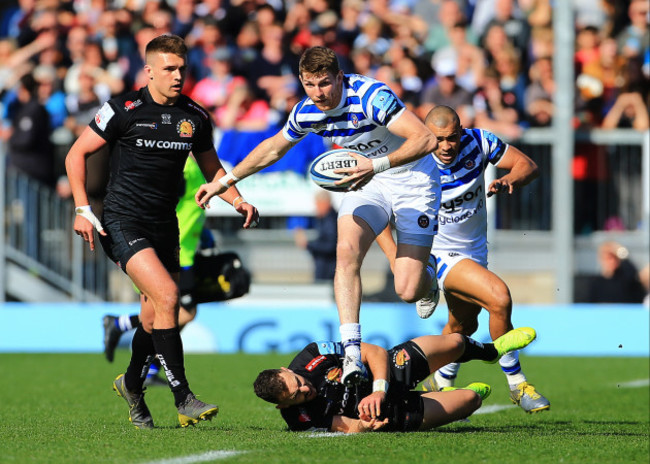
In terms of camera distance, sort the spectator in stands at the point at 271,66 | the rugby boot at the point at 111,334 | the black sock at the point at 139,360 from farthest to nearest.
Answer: the spectator in stands at the point at 271,66 < the rugby boot at the point at 111,334 < the black sock at the point at 139,360

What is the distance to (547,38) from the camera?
15.8m

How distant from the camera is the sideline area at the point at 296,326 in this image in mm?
14297

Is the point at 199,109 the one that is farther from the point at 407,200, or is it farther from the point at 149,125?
the point at 407,200

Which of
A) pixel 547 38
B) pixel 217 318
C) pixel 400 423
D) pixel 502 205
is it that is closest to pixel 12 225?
pixel 217 318

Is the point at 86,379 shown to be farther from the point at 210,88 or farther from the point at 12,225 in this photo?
the point at 210,88

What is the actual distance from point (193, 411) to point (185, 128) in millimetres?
1904

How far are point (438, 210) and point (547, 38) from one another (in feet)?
26.7

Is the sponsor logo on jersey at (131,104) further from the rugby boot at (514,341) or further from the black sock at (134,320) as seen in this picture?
the black sock at (134,320)

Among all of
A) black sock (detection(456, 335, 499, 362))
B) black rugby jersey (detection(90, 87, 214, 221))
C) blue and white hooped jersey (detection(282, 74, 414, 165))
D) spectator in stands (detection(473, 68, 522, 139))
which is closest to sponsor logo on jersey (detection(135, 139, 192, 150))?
black rugby jersey (detection(90, 87, 214, 221))

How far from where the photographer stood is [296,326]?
48.1 ft

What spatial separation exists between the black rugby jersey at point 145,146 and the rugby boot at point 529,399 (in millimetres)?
2960

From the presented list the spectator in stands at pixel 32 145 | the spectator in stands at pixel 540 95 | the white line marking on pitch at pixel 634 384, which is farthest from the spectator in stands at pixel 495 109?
the spectator in stands at pixel 32 145

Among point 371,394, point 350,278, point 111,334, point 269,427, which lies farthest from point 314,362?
point 111,334

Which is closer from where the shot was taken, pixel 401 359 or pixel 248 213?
pixel 401 359
